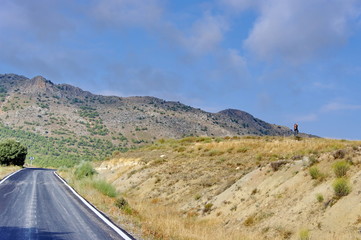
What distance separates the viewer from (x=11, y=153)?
206ft

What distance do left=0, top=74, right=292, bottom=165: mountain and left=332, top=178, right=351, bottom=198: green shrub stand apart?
81733 millimetres

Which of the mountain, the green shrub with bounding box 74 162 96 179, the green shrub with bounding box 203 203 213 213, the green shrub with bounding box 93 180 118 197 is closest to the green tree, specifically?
the mountain

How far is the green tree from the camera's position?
2423 inches

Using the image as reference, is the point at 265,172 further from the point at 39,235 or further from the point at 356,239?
the point at 39,235

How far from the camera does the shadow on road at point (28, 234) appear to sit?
952 centimetres

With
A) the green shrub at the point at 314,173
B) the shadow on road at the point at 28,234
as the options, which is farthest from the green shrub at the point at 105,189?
the shadow on road at the point at 28,234

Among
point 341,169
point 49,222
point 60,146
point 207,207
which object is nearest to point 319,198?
point 341,169

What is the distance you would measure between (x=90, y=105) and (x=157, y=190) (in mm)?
149547

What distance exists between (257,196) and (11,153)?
5552cm

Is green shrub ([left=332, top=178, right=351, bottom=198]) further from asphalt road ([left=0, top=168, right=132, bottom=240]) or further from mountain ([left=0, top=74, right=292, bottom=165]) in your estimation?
mountain ([left=0, top=74, right=292, bottom=165])

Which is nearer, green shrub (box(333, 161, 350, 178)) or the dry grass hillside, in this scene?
the dry grass hillside

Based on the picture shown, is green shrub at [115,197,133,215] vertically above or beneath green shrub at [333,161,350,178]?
beneath

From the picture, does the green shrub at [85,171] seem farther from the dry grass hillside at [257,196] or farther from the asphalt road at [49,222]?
the asphalt road at [49,222]

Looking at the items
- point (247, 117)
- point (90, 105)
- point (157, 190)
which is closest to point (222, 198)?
point (157, 190)
